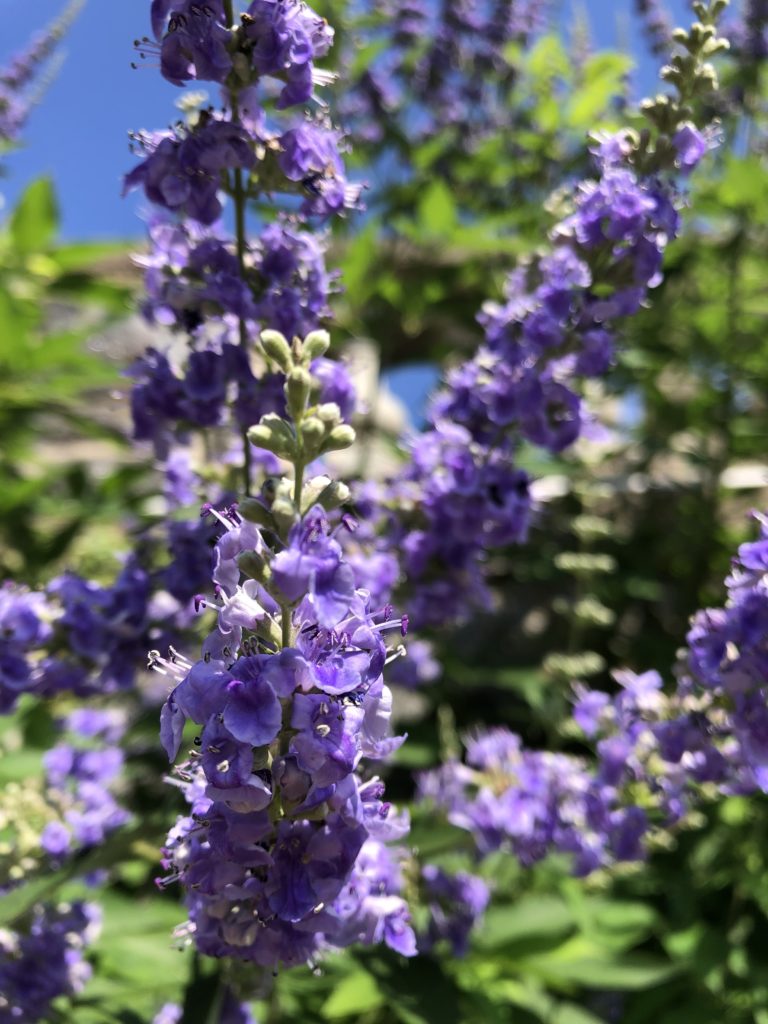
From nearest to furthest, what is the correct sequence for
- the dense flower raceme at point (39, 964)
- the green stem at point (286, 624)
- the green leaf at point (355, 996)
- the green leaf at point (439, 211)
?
the green stem at point (286, 624) < the dense flower raceme at point (39, 964) < the green leaf at point (355, 996) < the green leaf at point (439, 211)

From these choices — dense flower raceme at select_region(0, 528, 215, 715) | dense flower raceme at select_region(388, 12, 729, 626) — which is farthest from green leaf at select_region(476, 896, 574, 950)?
dense flower raceme at select_region(0, 528, 215, 715)

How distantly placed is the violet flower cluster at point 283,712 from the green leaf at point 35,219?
10.2ft

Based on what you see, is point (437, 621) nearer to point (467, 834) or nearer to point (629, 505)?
point (467, 834)

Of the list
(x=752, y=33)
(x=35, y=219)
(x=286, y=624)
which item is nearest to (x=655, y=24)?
(x=752, y=33)

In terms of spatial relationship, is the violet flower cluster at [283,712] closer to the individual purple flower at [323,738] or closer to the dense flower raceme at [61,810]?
the individual purple flower at [323,738]

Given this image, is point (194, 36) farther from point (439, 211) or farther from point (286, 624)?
point (439, 211)

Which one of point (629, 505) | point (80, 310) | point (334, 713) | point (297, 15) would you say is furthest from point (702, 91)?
point (80, 310)

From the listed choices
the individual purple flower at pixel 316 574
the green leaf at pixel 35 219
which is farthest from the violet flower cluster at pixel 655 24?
the individual purple flower at pixel 316 574

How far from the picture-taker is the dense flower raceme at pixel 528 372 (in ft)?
7.01

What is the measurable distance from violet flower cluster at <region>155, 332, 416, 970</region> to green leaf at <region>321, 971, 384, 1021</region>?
1.14 meters

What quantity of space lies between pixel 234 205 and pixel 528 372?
29.9 inches

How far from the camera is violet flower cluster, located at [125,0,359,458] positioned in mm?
1813

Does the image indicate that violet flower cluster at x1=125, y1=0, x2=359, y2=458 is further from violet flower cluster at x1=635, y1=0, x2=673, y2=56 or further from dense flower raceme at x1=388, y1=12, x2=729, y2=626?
violet flower cluster at x1=635, y1=0, x2=673, y2=56

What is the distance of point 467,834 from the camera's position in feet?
8.33
